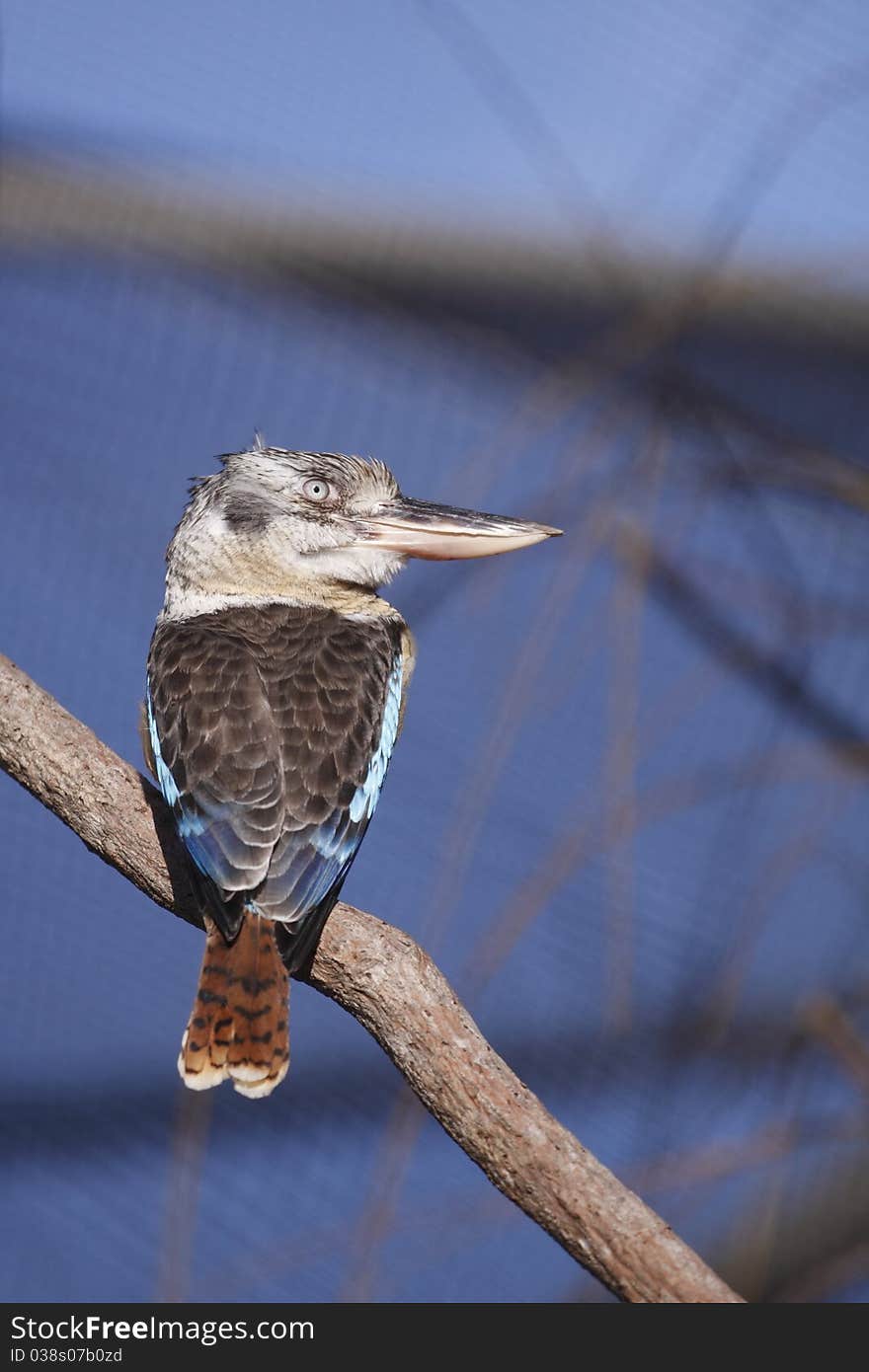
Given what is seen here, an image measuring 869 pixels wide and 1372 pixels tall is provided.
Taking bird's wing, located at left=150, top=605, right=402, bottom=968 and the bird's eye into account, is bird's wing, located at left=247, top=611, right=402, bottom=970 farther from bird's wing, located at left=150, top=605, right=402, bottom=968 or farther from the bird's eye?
the bird's eye

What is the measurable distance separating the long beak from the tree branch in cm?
65

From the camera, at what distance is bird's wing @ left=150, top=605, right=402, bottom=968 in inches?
68.0

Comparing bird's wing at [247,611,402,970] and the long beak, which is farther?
the long beak

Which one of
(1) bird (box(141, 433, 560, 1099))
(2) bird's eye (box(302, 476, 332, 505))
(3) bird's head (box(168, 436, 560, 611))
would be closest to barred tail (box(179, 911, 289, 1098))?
(1) bird (box(141, 433, 560, 1099))

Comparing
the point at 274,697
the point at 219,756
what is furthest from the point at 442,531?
the point at 219,756

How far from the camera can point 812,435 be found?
2.88 meters

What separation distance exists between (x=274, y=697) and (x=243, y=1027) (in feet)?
1.46

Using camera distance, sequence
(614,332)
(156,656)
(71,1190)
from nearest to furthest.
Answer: (156,656), (614,332), (71,1190)

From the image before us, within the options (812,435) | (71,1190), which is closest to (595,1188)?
(812,435)

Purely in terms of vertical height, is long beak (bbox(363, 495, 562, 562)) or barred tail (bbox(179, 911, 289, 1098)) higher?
long beak (bbox(363, 495, 562, 562))
